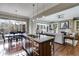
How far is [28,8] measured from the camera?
5.37ft

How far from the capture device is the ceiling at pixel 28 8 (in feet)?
5.17

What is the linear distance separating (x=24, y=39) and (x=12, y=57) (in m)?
0.40

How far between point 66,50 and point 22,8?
43.2 inches

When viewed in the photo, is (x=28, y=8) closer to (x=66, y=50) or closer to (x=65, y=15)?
(x=65, y=15)

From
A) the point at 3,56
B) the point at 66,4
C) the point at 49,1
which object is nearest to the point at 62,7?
the point at 66,4

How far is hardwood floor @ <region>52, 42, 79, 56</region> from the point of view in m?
1.64

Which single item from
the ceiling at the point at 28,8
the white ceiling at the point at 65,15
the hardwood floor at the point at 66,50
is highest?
the ceiling at the point at 28,8

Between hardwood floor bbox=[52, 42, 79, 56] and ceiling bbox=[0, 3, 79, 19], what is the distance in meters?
0.67

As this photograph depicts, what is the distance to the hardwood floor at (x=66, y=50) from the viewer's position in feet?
5.38

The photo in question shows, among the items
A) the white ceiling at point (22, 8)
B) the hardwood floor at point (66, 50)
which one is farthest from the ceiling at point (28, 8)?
the hardwood floor at point (66, 50)

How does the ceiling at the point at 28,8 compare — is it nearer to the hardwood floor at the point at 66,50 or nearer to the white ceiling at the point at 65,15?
the white ceiling at the point at 65,15

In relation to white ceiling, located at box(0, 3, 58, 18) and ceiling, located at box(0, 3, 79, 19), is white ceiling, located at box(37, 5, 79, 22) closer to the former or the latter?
ceiling, located at box(0, 3, 79, 19)

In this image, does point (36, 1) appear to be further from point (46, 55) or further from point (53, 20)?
point (46, 55)

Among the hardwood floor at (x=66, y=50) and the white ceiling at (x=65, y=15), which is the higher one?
the white ceiling at (x=65, y=15)
